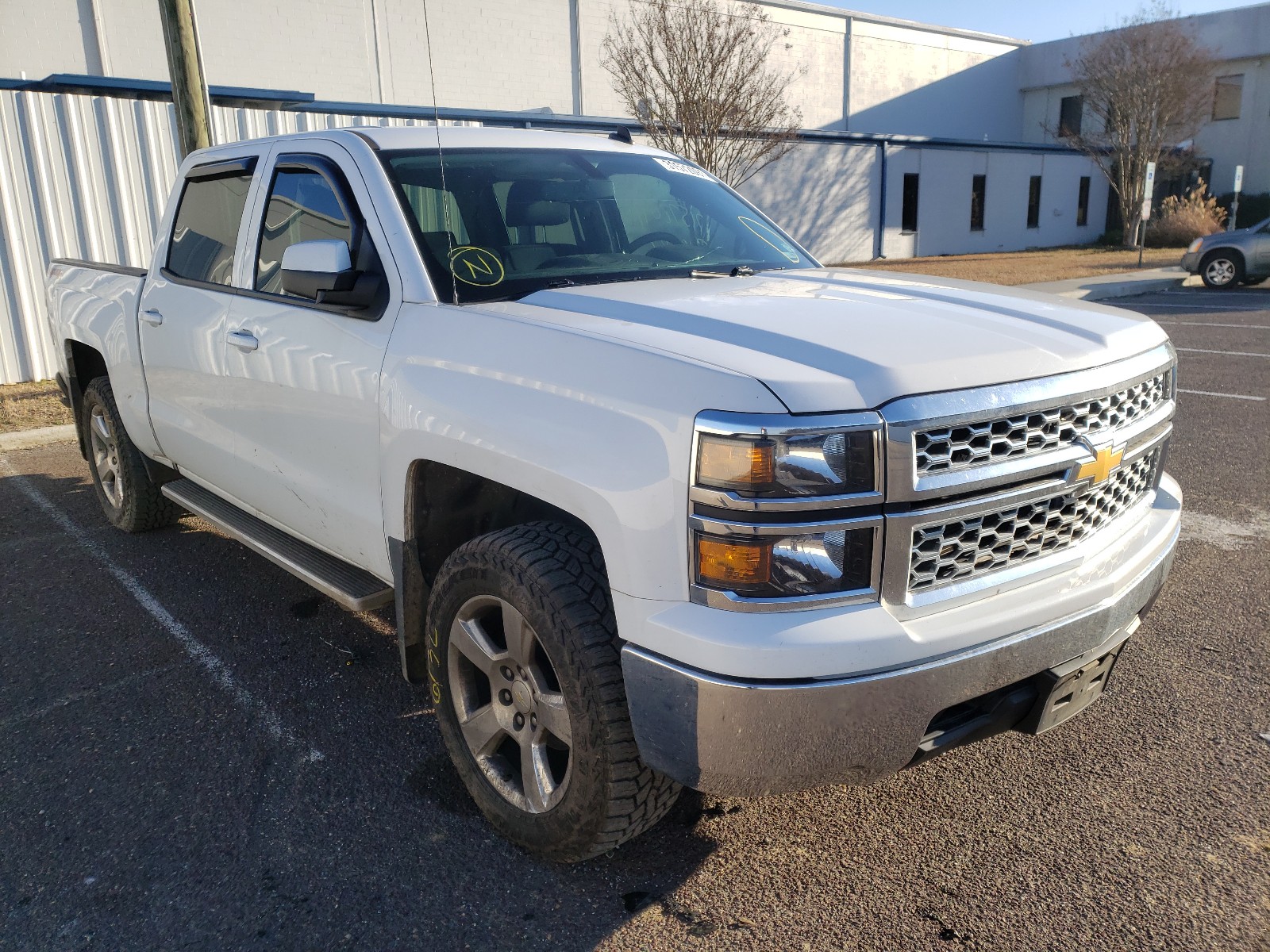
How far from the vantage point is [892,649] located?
7.02 ft

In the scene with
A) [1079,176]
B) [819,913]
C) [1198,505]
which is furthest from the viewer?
[1079,176]

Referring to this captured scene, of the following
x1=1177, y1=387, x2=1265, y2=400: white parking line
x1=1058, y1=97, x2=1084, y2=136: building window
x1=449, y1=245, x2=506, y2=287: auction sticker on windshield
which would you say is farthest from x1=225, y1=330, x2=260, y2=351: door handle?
x1=1058, y1=97, x2=1084, y2=136: building window

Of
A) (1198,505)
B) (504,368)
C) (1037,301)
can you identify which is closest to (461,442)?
(504,368)

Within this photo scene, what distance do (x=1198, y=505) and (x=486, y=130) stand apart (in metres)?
4.50

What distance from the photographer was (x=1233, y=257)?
19.1 m

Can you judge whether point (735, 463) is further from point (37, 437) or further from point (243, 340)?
point (37, 437)

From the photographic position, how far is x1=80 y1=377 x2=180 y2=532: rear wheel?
5.44 m

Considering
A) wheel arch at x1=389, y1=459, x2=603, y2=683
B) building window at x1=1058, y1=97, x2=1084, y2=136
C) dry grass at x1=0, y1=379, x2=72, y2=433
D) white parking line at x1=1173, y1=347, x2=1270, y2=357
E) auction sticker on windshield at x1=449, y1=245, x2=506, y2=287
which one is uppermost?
building window at x1=1058, y1=97, x2=1084, y2=136

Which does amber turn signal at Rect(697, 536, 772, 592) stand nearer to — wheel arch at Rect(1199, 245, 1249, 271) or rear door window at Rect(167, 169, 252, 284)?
rear door window at Rect(167, 169, 252, 284)

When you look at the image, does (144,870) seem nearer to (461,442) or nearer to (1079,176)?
(461,442)

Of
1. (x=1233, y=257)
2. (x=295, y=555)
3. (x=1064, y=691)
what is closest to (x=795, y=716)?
(x=1064, y=691)

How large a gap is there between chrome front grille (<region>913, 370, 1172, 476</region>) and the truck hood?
0.32 feet

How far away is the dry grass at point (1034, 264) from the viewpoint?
22.0 m

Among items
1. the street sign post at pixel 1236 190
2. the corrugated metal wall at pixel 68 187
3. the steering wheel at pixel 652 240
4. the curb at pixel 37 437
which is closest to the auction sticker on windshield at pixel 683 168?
the steering wheel at pixel 652 240
